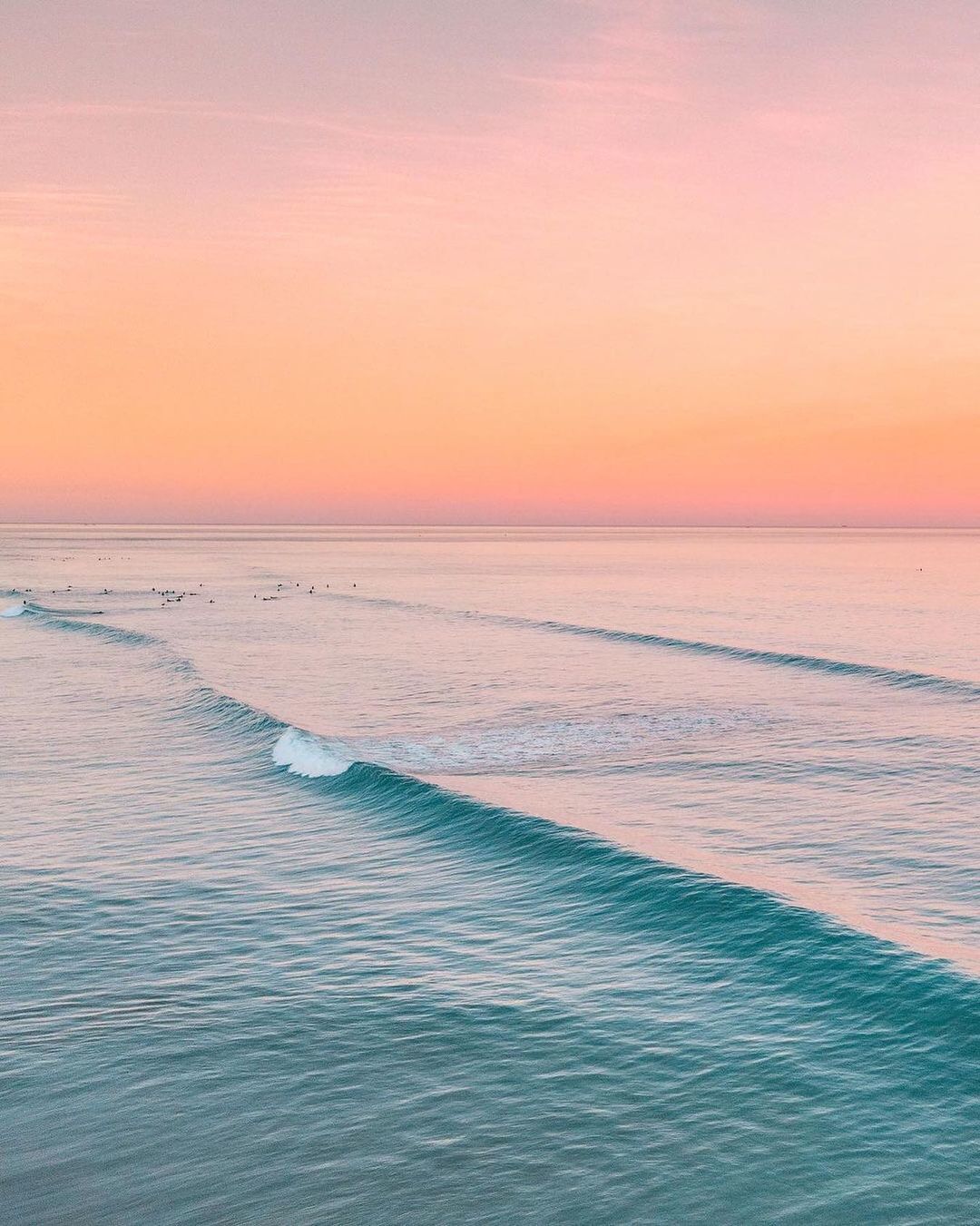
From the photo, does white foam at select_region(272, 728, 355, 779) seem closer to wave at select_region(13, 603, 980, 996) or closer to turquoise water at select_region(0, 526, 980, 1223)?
wave at select_region(13, 603, 980, 996)

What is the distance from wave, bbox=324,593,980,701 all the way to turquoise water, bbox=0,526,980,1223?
4.45 meters

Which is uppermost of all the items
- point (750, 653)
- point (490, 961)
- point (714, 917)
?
point (750, 653)

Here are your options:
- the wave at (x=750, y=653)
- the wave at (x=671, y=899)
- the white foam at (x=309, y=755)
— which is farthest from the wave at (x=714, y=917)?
the wave at (x=750, y=653)

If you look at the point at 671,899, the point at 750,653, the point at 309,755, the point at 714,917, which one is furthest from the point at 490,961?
the point at 750,653

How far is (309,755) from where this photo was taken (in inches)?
1469

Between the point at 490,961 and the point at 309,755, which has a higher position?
the point at 309,755

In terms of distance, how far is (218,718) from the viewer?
4578 centimetres

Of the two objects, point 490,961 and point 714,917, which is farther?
point 714,917

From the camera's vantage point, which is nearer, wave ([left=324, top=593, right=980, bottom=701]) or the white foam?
the white foam

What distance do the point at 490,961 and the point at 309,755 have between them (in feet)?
60.1

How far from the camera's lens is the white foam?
35656 millimetres

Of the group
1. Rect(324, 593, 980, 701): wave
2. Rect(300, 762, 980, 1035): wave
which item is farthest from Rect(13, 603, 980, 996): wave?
Rect(324, 593, 980, 701): wave

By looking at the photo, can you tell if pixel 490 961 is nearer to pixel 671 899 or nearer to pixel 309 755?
pixel 671 899

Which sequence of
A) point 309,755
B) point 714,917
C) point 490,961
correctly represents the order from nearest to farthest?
point 490,961 → point 714,917 → point 309,755
